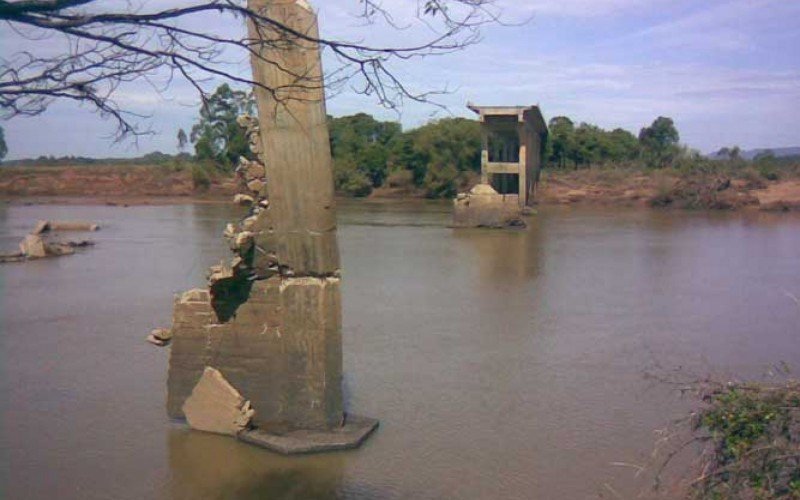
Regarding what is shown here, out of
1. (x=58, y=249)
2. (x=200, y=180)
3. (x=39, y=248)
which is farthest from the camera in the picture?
(x=200, y=180)

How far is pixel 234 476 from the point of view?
7.26m

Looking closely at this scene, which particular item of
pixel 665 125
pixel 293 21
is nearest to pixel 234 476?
pixel 293 21

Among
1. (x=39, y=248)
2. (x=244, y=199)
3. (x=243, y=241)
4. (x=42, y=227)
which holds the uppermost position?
(x=244, y=199)

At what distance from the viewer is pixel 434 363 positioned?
35.5 feet

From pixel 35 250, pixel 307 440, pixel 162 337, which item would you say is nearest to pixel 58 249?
pixel 35 250

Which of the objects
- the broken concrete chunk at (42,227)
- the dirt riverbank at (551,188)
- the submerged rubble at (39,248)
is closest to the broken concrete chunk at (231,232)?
the submerged rubble at (39,248)

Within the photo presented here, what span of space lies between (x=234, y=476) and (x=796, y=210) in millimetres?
35891

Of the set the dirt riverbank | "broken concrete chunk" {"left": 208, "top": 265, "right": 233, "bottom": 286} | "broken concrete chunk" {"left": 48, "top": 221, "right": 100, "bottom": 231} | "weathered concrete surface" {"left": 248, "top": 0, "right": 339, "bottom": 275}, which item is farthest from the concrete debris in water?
"weathered concrete surface" {"left": 248, "top": 0, "right": 339, "bottom": 275}

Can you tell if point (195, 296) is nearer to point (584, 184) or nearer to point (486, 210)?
point (486, 210)

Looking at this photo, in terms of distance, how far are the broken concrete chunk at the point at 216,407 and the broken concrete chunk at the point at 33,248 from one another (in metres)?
15.4

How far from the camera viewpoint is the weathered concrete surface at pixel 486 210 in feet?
95.8

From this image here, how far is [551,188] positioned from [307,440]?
38.1m

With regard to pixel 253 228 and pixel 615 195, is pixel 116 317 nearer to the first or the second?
pixel 253 228

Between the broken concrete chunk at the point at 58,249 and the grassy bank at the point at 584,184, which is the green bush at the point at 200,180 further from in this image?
the broken concrete chunk at the point at 58,249
